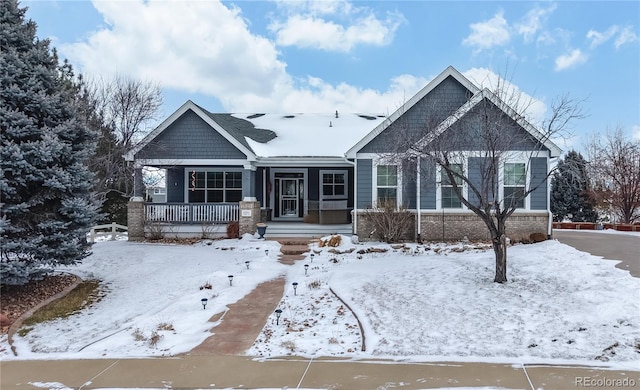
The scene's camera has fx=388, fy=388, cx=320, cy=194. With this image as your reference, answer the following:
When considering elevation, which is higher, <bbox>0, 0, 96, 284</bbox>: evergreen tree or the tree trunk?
<bbox>0, 0, 96, 284</bbox>: evergreen tree

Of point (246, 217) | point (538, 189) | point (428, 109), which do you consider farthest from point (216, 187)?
point (538, 189)

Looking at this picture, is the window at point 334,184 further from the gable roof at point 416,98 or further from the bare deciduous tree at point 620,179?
the bare deciduous tree at point 620,179

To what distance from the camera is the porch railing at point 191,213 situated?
50.6 feet

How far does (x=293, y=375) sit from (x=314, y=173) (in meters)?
14.1

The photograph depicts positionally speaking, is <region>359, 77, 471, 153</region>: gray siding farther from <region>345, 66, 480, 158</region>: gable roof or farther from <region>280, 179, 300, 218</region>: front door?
<region>280, 179, 300, 218</region>: front door

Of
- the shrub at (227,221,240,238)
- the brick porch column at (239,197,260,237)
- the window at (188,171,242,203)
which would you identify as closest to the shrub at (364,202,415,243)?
the brick porch column at (239,197,260,237)

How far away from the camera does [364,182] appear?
1412cm

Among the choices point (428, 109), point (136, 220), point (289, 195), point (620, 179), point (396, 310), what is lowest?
point (396, 310)

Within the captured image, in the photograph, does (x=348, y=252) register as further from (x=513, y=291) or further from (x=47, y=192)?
(x=47, y=192)

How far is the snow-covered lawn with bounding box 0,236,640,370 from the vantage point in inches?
206

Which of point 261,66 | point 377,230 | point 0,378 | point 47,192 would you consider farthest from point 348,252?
point 261,66

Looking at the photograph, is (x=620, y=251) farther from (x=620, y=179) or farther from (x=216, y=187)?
(x=620, y=179)

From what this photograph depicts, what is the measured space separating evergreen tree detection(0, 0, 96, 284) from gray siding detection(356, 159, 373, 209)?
8512 mm

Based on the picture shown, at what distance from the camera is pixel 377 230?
1376 centimetres
